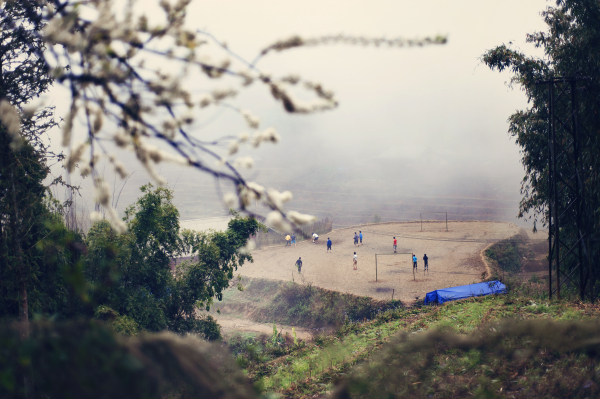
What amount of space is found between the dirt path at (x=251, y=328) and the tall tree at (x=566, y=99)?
1171 centimetres

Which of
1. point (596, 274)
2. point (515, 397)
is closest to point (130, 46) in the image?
point (515, 397)

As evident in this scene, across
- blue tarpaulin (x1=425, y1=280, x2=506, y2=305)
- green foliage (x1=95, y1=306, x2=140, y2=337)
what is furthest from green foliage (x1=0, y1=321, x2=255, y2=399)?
blue tarpaulin (x1=425, y1=280, x2=506, y2=305)

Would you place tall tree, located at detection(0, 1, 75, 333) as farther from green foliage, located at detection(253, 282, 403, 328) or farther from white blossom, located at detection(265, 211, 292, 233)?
green foliage, located at detection(253, 282, 403, 328)

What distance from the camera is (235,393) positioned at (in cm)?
148

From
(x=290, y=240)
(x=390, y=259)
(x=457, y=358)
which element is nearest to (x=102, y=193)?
(x=457, y=358)

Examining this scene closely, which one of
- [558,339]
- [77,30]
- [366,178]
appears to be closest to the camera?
[77,30]

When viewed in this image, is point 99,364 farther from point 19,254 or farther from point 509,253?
point 509,253

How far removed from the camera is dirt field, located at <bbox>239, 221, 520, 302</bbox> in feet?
65.0

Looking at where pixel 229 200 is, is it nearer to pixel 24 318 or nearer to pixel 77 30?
pixel 77 30

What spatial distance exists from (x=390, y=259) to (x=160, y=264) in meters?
16.4

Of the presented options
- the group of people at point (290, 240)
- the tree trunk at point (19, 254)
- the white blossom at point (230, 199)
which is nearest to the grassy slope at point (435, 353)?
the white blossom at point (230, 199)

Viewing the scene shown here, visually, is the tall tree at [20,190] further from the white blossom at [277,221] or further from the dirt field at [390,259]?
the dirt field at [390,259]

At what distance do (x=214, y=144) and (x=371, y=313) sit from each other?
1653 cm

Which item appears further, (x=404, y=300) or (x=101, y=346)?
(x=404, y=300)
